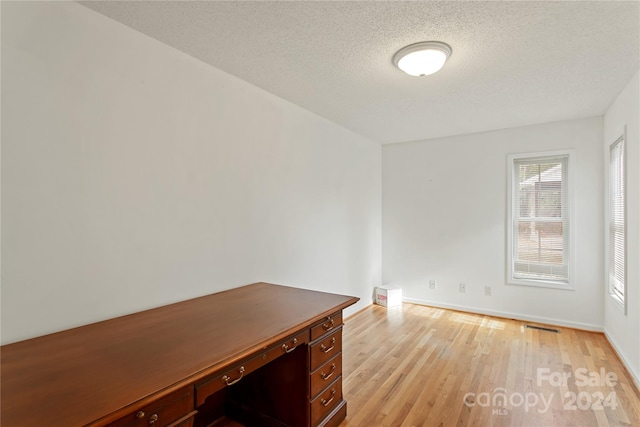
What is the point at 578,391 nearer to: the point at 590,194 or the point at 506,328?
the point at 506,328

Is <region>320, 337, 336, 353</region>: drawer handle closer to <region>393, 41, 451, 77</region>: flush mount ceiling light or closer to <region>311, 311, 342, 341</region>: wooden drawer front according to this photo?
<region>311, 311, 342, 341</region>: wooden drawer front

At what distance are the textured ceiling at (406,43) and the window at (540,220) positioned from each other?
0.85 m

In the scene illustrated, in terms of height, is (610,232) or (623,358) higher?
(610,232)

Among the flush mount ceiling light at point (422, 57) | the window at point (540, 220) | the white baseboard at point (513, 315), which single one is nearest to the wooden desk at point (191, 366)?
the flush mount ceiling light at point (422, 57)

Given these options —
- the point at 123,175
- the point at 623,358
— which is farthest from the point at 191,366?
the point at 623,358

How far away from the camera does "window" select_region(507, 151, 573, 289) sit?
3.78 meters

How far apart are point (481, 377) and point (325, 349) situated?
153 centimetres

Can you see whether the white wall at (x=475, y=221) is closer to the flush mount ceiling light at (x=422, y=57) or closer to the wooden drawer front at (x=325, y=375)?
the flush mount ceiling light at (x=422, y=57)

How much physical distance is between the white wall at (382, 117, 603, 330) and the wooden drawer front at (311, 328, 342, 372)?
2.92 metres

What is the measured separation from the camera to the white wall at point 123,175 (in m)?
1.46

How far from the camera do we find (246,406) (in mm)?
2062

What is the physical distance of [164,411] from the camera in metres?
1.10

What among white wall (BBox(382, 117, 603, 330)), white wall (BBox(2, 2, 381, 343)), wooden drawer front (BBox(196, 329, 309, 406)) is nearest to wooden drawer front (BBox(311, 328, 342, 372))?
wooden drawer front (BBox(196, 329, 309, 406))

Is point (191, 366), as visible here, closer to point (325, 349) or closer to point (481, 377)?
point (325, 349)
